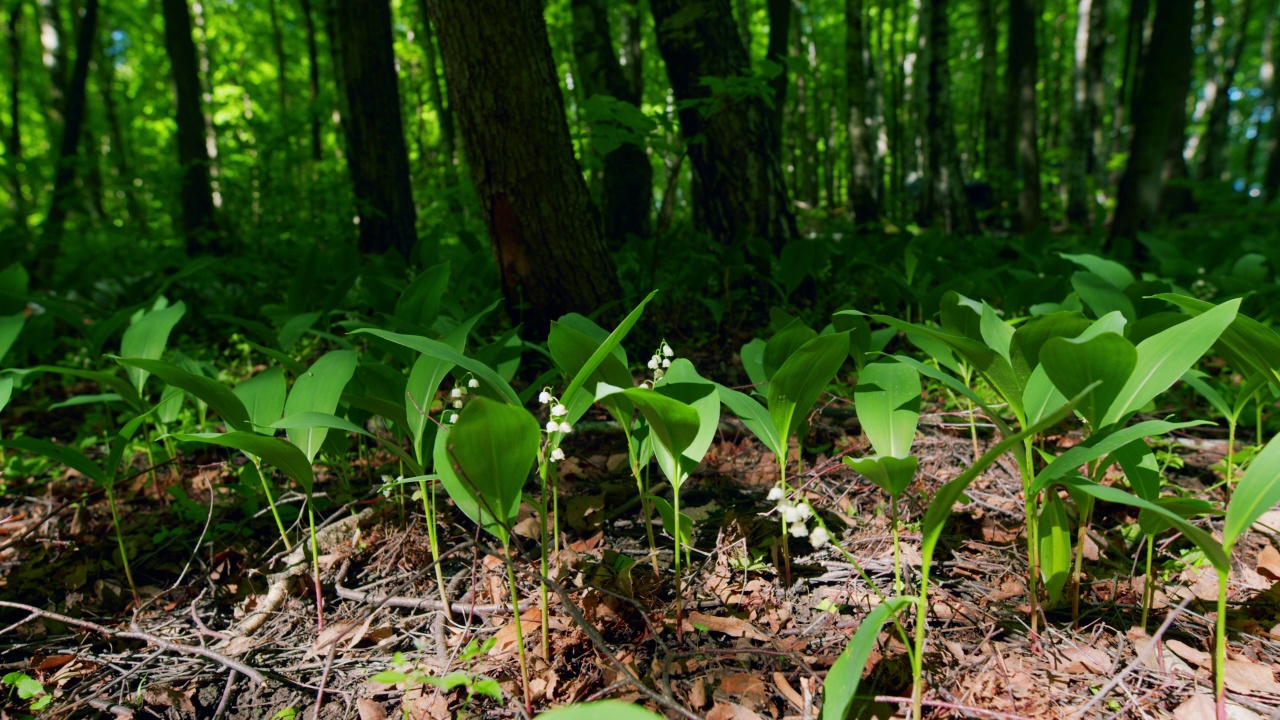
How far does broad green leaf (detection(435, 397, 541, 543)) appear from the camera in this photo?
1261mm

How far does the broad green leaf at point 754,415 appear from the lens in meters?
1.71

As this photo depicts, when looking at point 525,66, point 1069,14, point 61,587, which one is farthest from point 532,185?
point 1069,14

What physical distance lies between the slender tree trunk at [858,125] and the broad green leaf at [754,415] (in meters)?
7.97

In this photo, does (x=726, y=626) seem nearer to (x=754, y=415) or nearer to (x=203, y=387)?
(x=754, y=415)

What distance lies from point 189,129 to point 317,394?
6308 millimetres

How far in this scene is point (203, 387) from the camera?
1.71 meters

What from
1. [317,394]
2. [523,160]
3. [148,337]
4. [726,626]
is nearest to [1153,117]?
[523,160]

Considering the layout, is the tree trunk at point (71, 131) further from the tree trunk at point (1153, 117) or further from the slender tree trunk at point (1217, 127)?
the slender tree trunk at point (1217, 127)

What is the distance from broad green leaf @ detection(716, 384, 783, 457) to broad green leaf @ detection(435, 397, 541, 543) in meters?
0.55

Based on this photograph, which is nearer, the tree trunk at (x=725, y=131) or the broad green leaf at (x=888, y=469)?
the broad green leaf at (x=888, y=469)

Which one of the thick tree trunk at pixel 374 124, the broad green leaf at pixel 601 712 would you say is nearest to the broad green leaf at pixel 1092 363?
the broad green leaf at pixel 601 712

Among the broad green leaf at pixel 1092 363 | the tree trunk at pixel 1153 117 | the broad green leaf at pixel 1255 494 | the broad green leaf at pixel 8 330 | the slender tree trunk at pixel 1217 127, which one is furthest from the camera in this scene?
the slender tree trunk at pixel 1217 127

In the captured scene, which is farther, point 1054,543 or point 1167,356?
point 1054,543

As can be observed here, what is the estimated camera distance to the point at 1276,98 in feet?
47.5
